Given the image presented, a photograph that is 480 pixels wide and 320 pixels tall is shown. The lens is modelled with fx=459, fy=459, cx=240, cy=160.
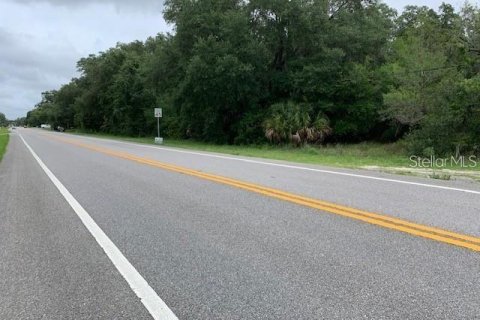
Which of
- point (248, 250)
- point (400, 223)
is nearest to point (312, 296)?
point (248, 250)

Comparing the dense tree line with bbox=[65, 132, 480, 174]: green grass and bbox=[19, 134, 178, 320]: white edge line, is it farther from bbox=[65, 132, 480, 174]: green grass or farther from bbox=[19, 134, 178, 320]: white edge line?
bbox=[19, 134, 178, 320]: white edge line

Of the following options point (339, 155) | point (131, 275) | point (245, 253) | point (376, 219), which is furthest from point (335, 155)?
point (131, 275)

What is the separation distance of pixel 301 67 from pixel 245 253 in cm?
2951

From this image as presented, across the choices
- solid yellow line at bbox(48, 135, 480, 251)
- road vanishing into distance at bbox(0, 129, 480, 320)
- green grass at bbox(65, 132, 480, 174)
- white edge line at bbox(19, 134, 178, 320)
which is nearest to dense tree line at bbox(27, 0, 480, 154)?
green grass at bbox(65, 132, 480, 174)

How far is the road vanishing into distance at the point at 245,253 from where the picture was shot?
12.9 ft

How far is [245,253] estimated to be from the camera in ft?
17.4

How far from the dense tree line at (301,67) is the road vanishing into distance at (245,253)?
18059 millimetres

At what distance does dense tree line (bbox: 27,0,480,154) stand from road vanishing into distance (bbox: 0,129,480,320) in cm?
1806

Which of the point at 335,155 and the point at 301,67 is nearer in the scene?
the point at 335,155

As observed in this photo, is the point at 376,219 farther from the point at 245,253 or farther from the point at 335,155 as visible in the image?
the point at 335,155

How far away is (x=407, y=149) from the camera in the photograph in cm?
2322

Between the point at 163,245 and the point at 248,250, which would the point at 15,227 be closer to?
the point at 163,245

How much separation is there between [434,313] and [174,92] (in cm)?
3304

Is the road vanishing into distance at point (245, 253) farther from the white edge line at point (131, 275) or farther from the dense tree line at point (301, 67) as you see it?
the dense tree line at point (301, 67)
